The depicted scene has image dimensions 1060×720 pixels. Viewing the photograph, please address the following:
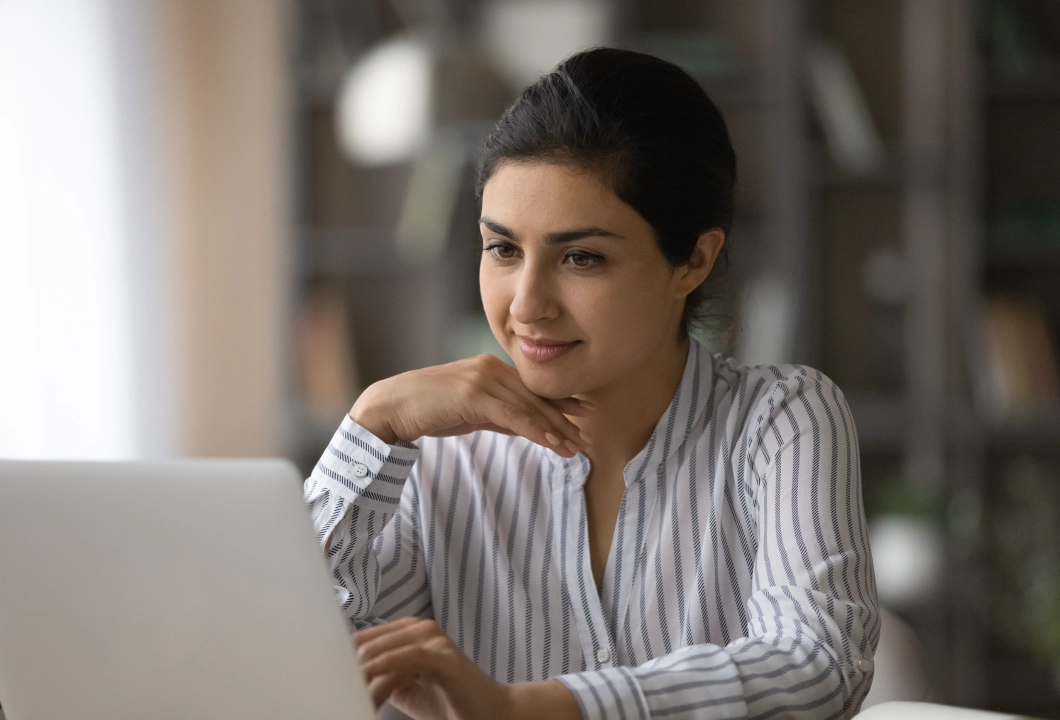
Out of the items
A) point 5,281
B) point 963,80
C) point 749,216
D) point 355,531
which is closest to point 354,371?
point 5,281

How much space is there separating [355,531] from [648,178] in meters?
0.49

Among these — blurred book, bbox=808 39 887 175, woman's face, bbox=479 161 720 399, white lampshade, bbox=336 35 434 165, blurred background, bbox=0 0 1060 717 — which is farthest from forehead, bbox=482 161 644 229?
blurred book, bbox=808 39 887 175

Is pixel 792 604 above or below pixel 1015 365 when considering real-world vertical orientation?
above

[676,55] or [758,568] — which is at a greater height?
[676,55]

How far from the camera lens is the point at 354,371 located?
342cm

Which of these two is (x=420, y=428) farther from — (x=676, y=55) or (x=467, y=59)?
(x=676, y=55)

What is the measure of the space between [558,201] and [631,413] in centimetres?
28

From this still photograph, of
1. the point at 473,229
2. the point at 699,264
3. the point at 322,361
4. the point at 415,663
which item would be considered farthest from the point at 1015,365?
the point at 415,663

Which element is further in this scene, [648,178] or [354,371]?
[354,371]

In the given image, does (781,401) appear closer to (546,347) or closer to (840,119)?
(546,347)

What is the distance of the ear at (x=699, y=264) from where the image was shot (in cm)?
126

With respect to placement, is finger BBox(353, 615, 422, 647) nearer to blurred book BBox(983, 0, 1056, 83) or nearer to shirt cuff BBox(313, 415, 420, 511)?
shirt cuff BBox(313, 415, 420, 511)

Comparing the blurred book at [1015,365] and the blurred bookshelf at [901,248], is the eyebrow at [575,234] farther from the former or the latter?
the blurred book at [1015,365]

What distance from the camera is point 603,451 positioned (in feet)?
4.30
